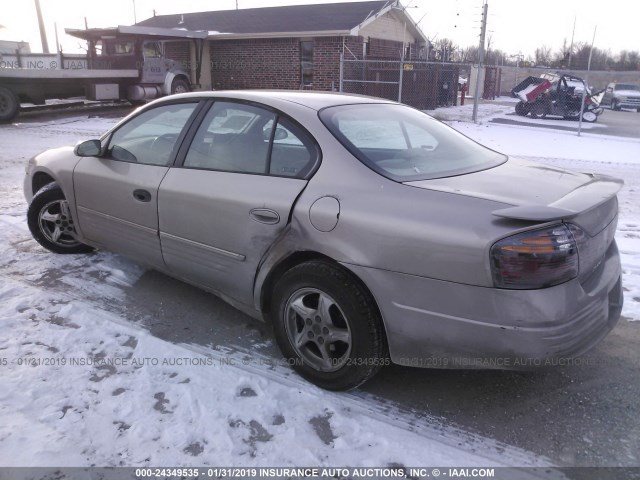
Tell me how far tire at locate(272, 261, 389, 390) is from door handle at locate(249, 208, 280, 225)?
30cm

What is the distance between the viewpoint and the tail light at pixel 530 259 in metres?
2.26

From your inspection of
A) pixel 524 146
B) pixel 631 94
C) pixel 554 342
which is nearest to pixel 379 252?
pixel 554 342

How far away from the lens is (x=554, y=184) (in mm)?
2867

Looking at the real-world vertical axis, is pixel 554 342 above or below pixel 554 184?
below

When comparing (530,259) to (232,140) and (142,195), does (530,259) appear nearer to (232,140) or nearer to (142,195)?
(232,140)

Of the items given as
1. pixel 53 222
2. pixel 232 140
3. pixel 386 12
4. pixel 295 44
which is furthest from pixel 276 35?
pixel 232 140

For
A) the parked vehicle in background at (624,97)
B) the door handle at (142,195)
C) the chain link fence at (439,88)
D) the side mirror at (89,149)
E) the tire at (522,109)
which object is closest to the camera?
the door handle at (142,195)

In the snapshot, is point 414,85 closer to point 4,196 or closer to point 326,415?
point 4,196

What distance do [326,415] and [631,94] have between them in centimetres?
3181

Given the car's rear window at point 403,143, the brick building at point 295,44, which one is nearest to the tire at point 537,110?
the brick building at point 295,44

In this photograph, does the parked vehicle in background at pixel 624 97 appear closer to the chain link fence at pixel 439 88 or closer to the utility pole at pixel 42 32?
the chain link fence at pixel 439 88

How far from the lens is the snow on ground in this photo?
7.88 ft

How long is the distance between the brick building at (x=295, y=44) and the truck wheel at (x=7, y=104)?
7.13m

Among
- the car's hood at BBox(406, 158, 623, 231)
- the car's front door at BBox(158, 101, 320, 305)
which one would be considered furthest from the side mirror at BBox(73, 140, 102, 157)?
the car's hood at BBox(406, 158, 623, 231)
